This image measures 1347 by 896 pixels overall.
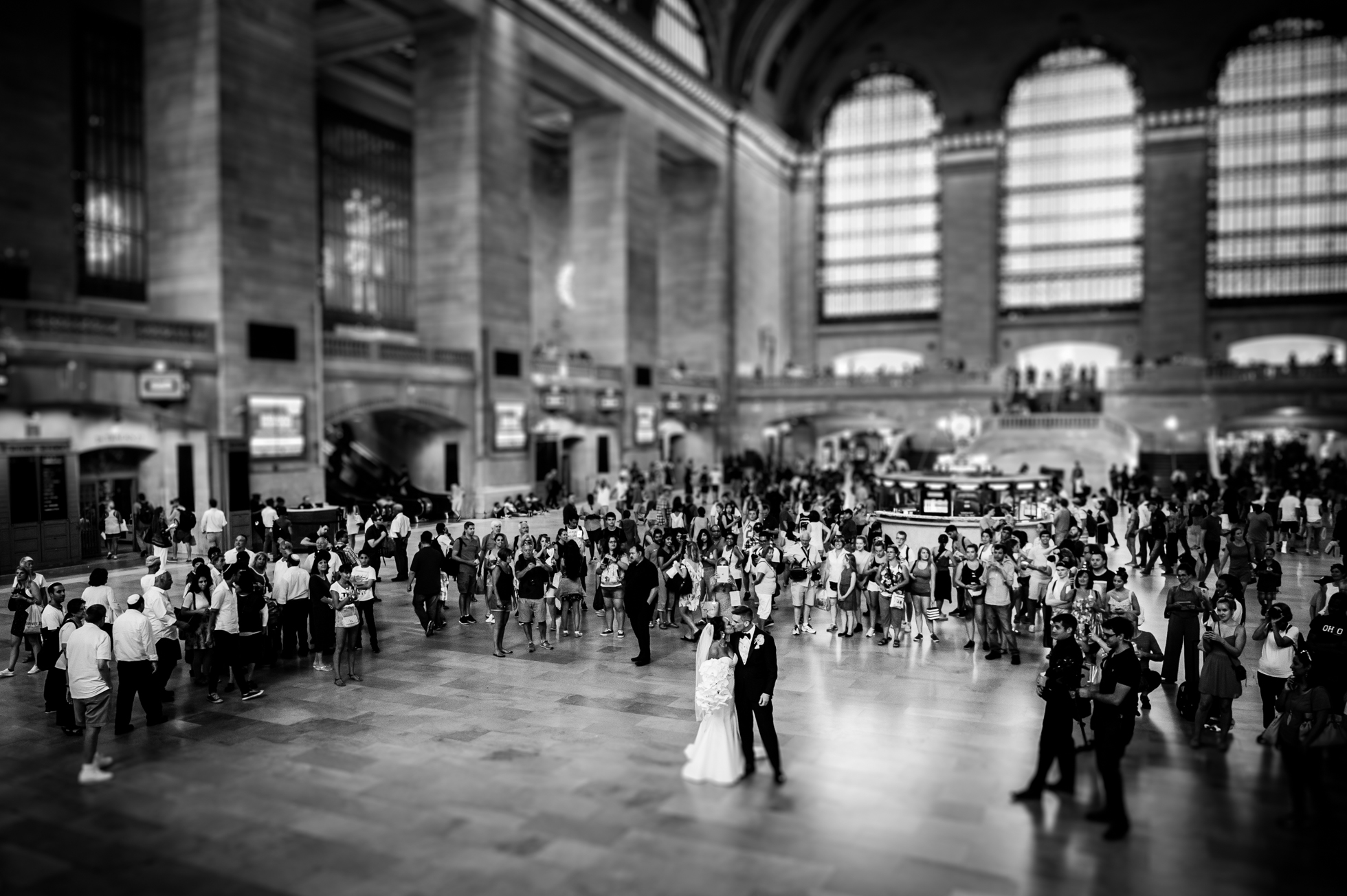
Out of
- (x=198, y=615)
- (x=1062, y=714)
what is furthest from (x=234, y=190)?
(x=1062, y=714)

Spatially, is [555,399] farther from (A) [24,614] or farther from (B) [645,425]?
(A) [24,614]

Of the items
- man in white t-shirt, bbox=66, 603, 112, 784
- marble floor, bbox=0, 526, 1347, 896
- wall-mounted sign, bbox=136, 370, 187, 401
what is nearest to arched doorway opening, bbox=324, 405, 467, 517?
wall-mounted sign, bbox=136, 370, 187, 401

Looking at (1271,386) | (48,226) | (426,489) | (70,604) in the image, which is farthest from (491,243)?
(1271,386)

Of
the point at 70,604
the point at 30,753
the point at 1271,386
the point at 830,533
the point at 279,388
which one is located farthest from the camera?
the point at 1271,386

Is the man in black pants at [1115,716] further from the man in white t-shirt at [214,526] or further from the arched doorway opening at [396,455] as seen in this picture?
the arched doorway opening at [396,455]

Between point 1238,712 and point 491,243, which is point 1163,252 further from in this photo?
point 1238,712

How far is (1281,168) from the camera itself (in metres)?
45.9

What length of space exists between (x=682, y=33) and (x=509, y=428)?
22770 millimetres

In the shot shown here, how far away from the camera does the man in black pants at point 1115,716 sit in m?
6.76

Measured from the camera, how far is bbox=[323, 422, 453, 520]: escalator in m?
23.8

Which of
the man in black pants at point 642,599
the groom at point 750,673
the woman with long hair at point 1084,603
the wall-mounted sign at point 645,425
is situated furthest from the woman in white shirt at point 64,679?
the wall-mounted sign at point 645,425

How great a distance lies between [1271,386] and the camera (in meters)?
35.2

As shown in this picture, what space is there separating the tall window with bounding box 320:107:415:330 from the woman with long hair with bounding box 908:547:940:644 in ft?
90.9

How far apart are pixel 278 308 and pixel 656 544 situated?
14.5 metres
